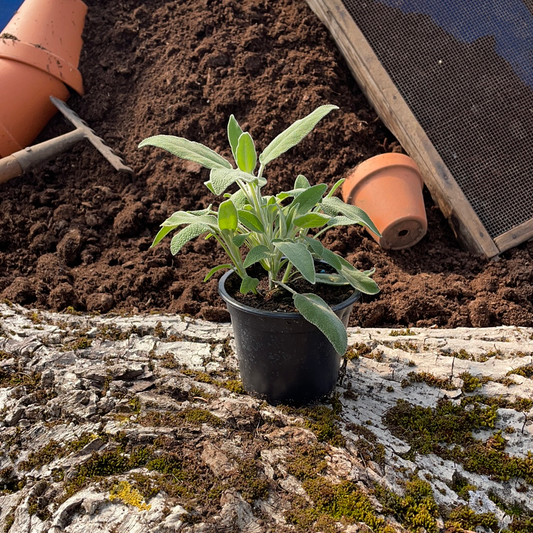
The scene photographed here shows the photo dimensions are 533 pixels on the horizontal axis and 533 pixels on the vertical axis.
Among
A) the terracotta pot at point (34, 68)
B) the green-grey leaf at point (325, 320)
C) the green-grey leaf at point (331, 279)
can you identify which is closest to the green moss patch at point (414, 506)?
the green-grey leaf at point (325, 320)

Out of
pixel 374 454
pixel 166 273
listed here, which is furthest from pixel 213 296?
pixel 374 454

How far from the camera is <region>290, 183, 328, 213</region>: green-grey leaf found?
153 cm

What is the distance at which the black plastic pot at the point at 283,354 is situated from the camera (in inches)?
61.0

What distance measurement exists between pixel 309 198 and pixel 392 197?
1272 mm

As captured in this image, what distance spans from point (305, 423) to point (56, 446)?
0.67 metres

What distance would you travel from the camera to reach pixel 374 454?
57.5 inches

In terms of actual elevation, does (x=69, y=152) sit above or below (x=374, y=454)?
above

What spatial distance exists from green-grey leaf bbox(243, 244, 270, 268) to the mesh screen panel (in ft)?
5.88

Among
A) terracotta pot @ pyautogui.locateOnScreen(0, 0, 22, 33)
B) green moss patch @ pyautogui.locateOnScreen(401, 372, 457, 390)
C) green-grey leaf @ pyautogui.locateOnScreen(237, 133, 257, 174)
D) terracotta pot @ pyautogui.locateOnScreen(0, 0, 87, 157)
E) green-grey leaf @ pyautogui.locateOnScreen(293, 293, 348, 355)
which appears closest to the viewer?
green-grey leaf @ pyautogui.locateOnScreen(293, 293, 348, 355)

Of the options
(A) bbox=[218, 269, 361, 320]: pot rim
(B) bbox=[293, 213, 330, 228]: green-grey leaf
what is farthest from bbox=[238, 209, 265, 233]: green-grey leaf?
(A) bbox=[218, 269, 361, 320]: pot rim

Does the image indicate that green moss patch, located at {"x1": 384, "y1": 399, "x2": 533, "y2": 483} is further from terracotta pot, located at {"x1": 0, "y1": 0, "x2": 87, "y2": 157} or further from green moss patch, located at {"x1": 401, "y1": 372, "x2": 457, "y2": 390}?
terracotta pot, located at {"x1": 0, "y1": 0, "x2": 87, "y2": 157}

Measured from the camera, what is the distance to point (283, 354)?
1.61m

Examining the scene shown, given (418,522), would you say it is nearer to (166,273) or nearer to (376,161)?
(166,273)

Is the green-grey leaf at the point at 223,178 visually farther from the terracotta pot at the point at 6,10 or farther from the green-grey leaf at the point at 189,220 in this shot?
the terracotta pot at the point at 6,10
